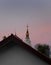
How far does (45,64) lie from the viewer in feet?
48.5

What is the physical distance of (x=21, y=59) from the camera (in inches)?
577

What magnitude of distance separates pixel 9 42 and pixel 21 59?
3.98 feet

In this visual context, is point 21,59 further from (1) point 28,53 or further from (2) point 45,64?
(2) point 45,64

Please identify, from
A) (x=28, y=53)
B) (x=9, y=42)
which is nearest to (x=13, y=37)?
(x=9, y=42)

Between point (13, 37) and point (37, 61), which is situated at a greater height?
point (13, 37)

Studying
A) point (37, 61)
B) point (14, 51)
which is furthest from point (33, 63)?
point (14, 51)

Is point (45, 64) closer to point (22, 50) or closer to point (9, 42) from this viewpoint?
point (22, 50)

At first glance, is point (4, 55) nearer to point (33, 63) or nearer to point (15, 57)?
point (15, 57)

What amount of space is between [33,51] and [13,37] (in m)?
1.42

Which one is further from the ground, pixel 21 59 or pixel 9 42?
pixel 9 42

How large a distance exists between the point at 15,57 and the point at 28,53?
0.79 meters

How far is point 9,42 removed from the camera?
1458cm

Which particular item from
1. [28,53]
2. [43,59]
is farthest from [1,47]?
[43,59]

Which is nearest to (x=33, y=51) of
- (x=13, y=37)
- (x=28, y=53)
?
(x=28, y=53)
